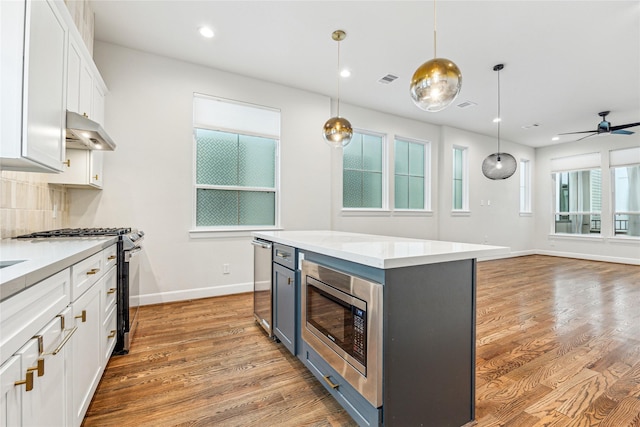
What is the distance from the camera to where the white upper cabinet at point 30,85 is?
142cm

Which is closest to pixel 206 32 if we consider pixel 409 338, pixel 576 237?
pixel 409 338

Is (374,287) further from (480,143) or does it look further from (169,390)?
(480,143)

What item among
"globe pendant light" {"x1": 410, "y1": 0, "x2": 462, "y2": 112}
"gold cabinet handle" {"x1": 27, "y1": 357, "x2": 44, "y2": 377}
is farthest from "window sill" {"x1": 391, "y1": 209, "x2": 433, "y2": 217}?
"gold cabinet handle" {"x1": 27, "y1": 357, "x2": 44, "y2": 377}

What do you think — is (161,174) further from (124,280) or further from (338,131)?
(338,131)

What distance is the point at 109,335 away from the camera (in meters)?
2.04

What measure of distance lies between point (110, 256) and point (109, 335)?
55 cm

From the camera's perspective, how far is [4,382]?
815 millimetres

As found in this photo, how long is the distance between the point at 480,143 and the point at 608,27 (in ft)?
13.4

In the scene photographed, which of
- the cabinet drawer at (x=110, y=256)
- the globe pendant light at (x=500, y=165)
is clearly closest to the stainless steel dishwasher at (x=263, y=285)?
the cabinet drawer at (x=110, y=256)

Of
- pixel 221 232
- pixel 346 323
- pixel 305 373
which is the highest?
pixel 221 232

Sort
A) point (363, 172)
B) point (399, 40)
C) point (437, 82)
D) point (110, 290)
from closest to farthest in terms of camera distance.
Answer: point (437, 82)
point (110, 290)
point (399, 40)
point (363, 172)

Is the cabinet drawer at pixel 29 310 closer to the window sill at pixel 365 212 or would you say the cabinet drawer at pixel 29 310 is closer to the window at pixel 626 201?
the window sill at pixel 365 212

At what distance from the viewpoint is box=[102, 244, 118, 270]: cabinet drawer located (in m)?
1.91

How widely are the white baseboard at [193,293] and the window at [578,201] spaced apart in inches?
330
